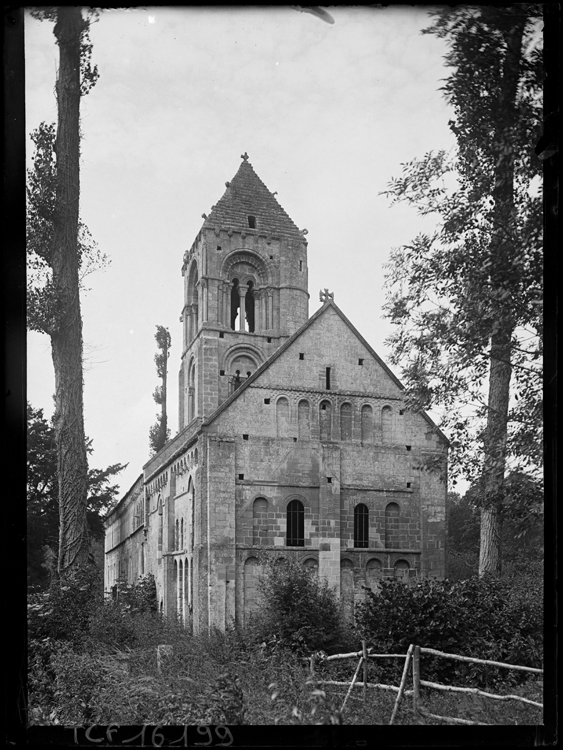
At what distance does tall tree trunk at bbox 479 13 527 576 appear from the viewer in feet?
11.5

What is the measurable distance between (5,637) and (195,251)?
33097mm

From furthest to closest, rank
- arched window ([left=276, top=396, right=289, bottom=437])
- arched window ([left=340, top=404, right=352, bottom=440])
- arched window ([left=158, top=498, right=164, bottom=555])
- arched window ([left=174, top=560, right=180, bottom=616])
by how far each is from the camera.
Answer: arched window ([left=158, top=498, right=164, bottom=555])
arched window ([left=174, top=560, right=180, bottom=616])
arched window ([left=340, top=404, right=352, bottom=440])
arched window ([left=276, top=396, right=289, bottom=437])

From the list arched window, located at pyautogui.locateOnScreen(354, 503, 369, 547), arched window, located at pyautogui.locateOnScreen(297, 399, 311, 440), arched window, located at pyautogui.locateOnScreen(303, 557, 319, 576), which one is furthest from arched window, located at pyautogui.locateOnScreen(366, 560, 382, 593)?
arched window, located at pyautogui.locateOnScreen(297, 399, 311, 440)

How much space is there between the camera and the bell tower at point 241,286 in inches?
1348

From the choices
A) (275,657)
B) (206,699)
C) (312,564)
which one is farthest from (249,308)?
(206,699)

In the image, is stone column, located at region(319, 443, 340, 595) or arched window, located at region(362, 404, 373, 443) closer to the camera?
stone column, located at region(319, 443, 340, 595)

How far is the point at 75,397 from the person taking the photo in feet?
26.8

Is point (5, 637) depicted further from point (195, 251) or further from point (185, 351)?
point (185, 351)

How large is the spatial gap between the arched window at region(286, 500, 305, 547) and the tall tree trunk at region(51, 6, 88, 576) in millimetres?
11883

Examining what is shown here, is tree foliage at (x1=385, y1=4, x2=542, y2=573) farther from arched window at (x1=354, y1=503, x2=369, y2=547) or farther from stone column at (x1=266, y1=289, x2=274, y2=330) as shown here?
stone column at (x1=266, y1=289, x2=274, y2=330)

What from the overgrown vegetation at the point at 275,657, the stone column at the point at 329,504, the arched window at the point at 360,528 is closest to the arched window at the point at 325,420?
the stone column at the point at 329,504

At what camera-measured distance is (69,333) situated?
7.55m
